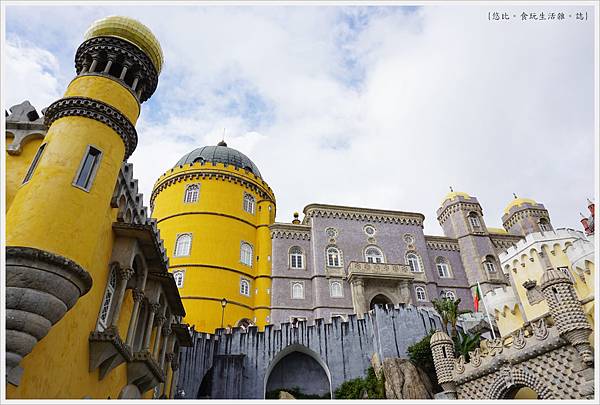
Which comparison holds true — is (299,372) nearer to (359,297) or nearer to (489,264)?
(359,297)

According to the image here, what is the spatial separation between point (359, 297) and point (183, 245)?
13.5m

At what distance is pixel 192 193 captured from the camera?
33.5 metres

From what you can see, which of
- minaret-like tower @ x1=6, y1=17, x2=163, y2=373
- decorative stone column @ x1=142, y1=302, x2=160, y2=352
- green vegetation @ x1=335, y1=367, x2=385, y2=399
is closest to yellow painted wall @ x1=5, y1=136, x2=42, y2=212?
minaret-like tower @ x1=6, y1=17, x2=163, y2=373

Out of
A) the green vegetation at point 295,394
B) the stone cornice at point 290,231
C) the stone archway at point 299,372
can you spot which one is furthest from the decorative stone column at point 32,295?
the stone cornice at point 290,231

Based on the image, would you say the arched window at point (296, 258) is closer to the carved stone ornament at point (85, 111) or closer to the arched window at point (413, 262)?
the arched window at point (413, 262)

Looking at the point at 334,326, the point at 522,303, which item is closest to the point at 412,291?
the point at 522,303

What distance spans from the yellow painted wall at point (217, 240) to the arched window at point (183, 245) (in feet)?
1.08

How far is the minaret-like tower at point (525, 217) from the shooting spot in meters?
40.2

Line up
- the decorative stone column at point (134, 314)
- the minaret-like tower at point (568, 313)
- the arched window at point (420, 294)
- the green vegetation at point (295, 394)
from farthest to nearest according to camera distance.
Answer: the arched window at point (420, 294), the green vegetation at point (295, 394), the minaret-like tower at point (568, 313), the decorative stone column at point (134, 314)

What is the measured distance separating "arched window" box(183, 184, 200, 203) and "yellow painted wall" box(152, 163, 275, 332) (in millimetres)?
302

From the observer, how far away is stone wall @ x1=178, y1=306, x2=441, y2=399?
21594 mm

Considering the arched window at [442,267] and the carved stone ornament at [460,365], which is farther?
the arched window at [442,267]

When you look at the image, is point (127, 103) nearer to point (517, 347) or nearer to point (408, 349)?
point (517, 347)

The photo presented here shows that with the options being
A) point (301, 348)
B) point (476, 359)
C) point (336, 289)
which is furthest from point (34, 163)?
point (336, 289)
